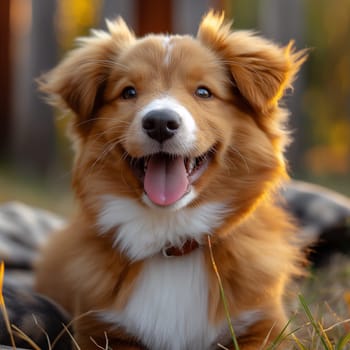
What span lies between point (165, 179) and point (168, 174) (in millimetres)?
32

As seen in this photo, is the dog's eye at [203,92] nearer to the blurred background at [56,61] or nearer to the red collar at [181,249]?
the red collar at [181,249]

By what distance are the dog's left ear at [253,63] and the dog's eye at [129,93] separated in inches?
20.0

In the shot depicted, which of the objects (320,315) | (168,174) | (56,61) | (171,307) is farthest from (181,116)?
(56,61)

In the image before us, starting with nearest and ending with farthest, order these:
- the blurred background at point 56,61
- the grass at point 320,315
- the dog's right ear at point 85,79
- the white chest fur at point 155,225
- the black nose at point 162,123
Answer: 1. the grass at point 320,315
2. the black nose at point 162,123
3. the white chest fur at point 155,225
4. the dog's right ear at point 85,79
5. the blurred background at point 56,61

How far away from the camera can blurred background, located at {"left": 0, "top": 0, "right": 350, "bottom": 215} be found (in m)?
8.49

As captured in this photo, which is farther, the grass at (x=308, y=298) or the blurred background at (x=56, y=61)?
the blurred background at (x=56, y=61)

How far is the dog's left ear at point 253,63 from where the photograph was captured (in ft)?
11.1

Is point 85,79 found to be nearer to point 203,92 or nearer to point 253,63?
point 203,92

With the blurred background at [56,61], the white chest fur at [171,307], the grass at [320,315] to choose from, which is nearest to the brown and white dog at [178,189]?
the white chest fur at [171,307]

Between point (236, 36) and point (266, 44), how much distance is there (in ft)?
0.57

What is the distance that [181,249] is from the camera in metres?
3.30

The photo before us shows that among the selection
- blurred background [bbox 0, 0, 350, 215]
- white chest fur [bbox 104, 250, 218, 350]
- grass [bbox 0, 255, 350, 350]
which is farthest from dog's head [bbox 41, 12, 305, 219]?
blurred background [bbox 0, 0, 350, 215]

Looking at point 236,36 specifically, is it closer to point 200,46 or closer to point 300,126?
point 200,46

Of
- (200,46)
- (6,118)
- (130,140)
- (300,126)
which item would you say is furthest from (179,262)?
(6,118)
